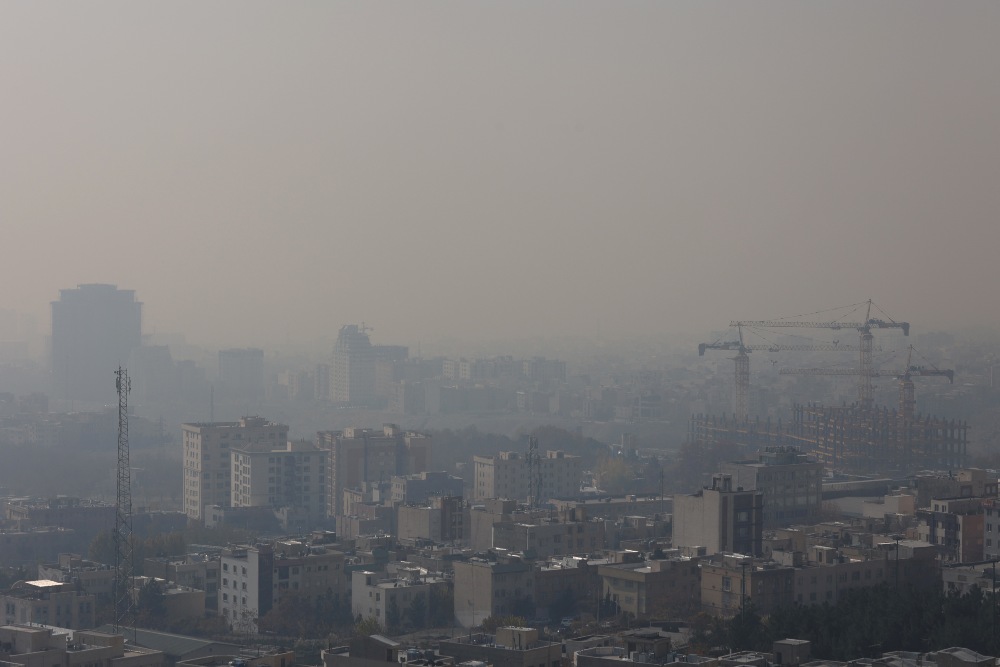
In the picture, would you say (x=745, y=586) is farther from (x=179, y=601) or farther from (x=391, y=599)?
(x=179, y=601)

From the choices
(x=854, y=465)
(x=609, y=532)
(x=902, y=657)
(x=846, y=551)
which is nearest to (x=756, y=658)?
(x=902, y=657)

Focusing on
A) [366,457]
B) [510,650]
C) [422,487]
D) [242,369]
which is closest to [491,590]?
[510,650]

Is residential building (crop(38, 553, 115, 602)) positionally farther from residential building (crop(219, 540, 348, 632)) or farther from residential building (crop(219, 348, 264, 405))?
residential building (crop(219, 348, 264, 405))

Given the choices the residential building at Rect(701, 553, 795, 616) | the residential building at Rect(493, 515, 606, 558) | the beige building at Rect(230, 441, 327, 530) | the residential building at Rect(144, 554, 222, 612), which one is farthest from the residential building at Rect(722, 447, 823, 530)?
the beige building at Rect(230, 441, 327, 530)

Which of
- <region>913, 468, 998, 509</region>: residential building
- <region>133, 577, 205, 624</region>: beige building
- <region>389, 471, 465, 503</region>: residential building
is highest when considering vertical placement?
<region>913, 468, 998, 509</region>: residential building

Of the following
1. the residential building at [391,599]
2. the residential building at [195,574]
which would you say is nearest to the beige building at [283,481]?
the residential building at [195,574]

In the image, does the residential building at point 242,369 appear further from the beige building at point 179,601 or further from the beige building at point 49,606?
the beige building at point 49,606

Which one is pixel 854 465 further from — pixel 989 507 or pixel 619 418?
pixel 619 418
